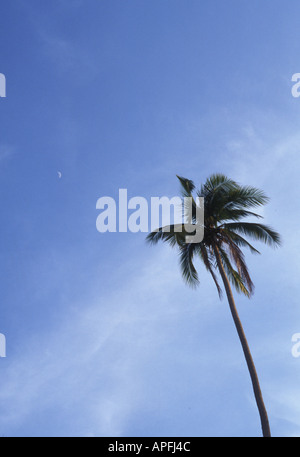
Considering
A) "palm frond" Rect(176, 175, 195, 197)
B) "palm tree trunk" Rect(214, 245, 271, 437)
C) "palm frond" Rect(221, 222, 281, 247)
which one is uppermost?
"palm frond" Rect(176, 175, 195, 197)

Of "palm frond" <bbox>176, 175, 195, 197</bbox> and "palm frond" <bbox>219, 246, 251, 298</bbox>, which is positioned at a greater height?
"palm frond" <bbox>176, 175, 195, 197</bbox>

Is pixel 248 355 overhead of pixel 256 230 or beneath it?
beneath

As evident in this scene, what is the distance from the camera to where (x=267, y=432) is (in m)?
17.9

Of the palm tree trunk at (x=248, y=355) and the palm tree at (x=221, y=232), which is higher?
the palm tree at (x=221, y=232)

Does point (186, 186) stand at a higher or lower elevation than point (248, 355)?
higher

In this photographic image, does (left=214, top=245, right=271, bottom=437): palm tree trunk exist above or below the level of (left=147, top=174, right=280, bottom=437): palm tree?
below

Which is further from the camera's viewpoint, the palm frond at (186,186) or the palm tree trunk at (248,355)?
the palm frond at (186,186)

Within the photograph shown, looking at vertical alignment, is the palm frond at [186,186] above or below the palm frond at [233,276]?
above

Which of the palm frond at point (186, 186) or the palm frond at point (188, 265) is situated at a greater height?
A: the palm frond at point (186, 186)

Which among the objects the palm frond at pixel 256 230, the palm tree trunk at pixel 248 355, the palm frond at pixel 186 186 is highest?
the palm frond at pixel 186 186

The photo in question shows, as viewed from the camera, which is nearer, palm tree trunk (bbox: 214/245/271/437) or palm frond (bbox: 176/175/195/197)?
palm tree trunk (bbox: 214/245/271/437)
